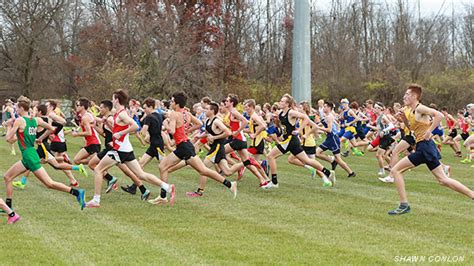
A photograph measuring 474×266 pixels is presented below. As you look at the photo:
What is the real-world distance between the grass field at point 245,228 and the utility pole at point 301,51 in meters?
11.1

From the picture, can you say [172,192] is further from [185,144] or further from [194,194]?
[194,194]

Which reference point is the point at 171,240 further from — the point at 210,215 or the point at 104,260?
the point at 210,215

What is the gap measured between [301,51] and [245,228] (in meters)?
16.2

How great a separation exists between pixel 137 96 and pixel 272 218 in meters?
28.6

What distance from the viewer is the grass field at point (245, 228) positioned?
7.75 meters

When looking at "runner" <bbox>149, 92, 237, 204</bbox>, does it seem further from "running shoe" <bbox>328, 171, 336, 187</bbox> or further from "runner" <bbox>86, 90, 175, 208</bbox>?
"running shoe" <bbox>328, 171, 336, 187</bbox>

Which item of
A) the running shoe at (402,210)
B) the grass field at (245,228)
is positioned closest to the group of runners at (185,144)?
the running shoe at (402,210)

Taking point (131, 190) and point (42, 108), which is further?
point (131, 190)

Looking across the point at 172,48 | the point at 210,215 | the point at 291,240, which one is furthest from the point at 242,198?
the point at 172,48

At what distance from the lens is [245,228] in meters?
9.45

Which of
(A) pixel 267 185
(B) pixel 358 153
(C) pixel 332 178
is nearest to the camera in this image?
(A) pixel 267 185

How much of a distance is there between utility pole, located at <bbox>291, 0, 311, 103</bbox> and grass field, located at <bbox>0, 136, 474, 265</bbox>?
1109cm

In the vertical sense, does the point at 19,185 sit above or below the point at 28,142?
below

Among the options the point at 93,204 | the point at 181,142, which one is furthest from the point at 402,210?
the point at 93,204
